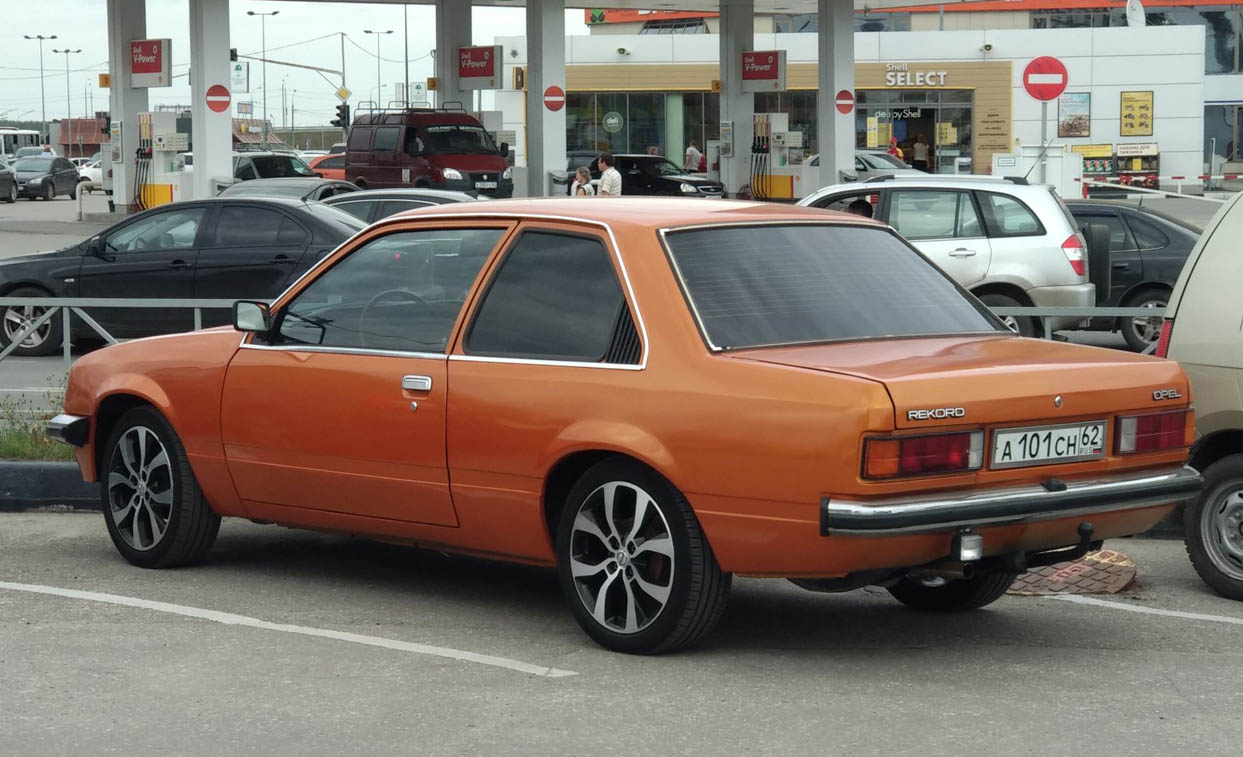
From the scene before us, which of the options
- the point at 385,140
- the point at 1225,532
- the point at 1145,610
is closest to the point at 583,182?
the point at 385,140

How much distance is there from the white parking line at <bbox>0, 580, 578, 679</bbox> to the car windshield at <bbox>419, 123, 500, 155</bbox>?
27.4m

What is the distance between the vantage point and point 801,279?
21.0 feet

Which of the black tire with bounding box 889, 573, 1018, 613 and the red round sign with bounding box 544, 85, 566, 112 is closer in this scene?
the black tire with bounding box 889, 573, 1018, 613

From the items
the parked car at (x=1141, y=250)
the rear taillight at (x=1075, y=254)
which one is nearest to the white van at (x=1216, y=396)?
the rear taillight at (x=1075, y=254)

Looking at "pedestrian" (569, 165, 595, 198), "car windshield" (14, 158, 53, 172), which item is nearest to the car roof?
"pedestrian" (569, 165, 595, 198)

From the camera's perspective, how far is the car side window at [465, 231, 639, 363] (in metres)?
6.21

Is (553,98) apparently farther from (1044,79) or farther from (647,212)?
(647,212)

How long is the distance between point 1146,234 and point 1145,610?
10.9m

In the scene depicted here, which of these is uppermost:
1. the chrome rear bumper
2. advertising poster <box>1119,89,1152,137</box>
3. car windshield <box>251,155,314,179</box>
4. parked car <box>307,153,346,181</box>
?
Result: advertising poster <box>1119,89,1152,137</box>

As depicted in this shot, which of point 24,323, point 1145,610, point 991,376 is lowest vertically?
point 1145,610

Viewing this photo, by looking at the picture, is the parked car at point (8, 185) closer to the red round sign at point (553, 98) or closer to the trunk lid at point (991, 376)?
the red round sign at point (553, 98)

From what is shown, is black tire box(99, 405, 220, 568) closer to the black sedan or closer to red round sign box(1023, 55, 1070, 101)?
the black sedan

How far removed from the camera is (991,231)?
15.1m

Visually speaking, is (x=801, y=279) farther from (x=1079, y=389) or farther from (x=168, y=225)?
(x=168, y=225)
